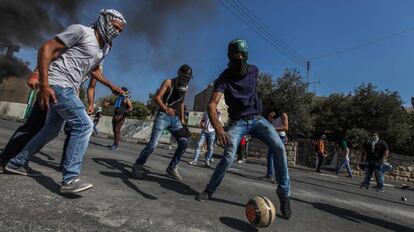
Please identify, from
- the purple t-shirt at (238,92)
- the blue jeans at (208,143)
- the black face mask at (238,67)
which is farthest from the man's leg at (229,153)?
the blue jeans at (208,143)

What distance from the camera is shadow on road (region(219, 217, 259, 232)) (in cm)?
304

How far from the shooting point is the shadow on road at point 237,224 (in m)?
3.04

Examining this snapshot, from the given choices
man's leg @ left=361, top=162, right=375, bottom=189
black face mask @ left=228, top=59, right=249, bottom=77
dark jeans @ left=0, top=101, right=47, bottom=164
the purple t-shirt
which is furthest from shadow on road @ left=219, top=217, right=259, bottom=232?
man's leg @ left=361, top=162, right=375, bottom=189

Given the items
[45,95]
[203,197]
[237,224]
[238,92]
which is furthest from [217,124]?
[45,95]

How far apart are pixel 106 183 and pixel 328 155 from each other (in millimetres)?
19440

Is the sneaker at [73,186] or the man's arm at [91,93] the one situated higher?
the man's arm at [91,93]

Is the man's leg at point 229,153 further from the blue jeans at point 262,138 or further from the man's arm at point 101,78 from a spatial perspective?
the man's arm at point 101,78

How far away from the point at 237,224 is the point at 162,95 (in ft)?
8.66

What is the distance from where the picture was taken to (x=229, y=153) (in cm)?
386

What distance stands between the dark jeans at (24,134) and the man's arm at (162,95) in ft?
5.71

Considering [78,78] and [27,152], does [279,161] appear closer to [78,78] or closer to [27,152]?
[78,78]

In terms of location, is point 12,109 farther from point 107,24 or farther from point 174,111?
point 107,24

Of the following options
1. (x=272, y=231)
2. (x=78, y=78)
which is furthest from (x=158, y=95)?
(x=272, y=231)

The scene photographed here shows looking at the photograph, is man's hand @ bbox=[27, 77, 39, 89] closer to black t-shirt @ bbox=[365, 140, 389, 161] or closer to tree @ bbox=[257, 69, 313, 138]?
black t-shirt @ bbox=[365, 140, 389, 161]
